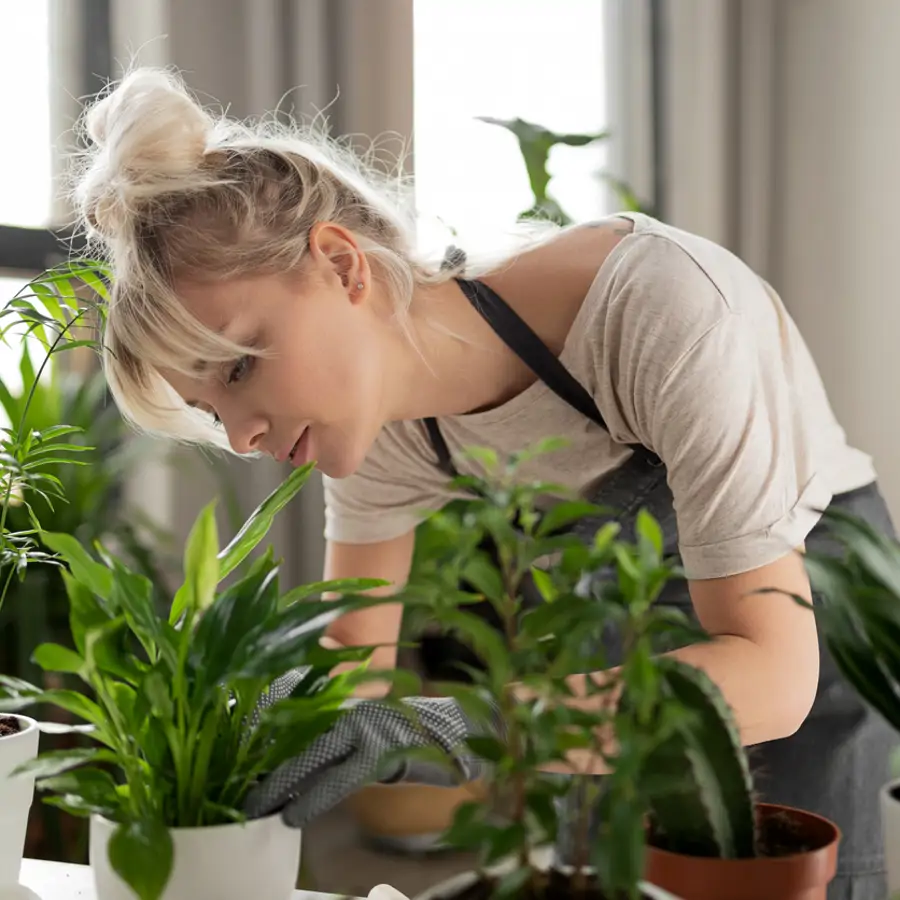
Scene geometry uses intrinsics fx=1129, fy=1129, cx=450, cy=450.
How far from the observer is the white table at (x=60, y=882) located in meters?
0.76

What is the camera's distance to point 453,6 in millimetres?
2461

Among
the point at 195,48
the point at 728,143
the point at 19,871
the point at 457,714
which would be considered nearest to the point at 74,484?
the point at 195,48

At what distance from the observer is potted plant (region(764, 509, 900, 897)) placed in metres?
0.52

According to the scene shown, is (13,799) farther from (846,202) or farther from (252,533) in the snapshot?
(846,202)

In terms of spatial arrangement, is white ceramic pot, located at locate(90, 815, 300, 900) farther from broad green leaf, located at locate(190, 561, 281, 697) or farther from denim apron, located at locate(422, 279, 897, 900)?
denim apron, located at locate(422, 279, 897, 900)

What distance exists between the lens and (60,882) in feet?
2.60

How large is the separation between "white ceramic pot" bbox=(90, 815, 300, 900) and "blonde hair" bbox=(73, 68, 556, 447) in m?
0.49

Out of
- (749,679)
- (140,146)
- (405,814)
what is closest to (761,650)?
(749,679)

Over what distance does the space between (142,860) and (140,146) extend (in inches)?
26.0

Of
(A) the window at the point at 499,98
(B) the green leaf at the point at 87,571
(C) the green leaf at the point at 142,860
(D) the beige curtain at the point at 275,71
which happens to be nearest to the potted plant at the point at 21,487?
(B) the green leaf at the point at 87,571

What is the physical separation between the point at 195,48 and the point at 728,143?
1.46 metres

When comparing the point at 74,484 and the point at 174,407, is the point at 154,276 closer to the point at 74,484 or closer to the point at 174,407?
the point at 174,407

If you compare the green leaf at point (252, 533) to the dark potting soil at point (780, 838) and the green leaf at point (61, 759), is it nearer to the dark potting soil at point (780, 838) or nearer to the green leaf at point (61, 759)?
the green leaf at point (61, 759)

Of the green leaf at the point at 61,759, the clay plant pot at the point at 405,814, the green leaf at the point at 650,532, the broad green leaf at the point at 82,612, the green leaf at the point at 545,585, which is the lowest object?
the clay plant pot at the point at 405,814
